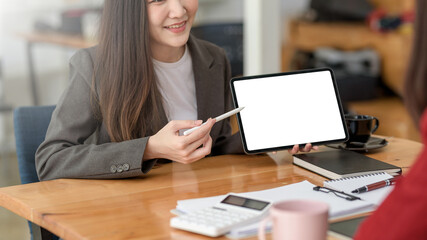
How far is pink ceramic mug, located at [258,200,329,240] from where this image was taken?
3.04 feet

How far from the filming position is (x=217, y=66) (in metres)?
1.91

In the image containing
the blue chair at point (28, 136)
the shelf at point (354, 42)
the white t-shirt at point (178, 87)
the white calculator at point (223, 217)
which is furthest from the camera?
the shelf at point (354, 42)

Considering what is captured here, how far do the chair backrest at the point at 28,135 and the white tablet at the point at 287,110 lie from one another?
1.82 feet

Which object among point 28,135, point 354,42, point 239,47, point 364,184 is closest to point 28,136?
point 28,135

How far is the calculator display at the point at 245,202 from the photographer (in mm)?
1165

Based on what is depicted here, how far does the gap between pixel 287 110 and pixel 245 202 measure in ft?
1.59

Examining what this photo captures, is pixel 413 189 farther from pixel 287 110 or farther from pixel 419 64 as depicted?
pixel 287 110

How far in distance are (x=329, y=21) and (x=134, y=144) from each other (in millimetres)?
3344

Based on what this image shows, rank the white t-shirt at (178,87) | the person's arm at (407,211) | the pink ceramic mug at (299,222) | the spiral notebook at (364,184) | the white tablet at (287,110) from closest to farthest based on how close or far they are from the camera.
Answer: the person's arm at (407,211) < the pink ceramic mug at (299,222) < the spiral notebook at (364,184) < the white tablet at (287,110) < the white t-shirt at (178,87)

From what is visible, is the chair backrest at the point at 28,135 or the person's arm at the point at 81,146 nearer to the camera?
the person's arm at the point at 81,146

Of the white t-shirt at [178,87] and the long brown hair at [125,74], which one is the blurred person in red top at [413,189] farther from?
the white t-shirt at [178,87]

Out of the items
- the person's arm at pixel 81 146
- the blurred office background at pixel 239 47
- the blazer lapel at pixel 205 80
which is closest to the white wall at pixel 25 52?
the blurred office background at pixel 239 47

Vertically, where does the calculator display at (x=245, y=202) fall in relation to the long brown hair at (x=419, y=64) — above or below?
below

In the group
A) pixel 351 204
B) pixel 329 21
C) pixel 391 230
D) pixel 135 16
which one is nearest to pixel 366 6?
pixel 329 21
